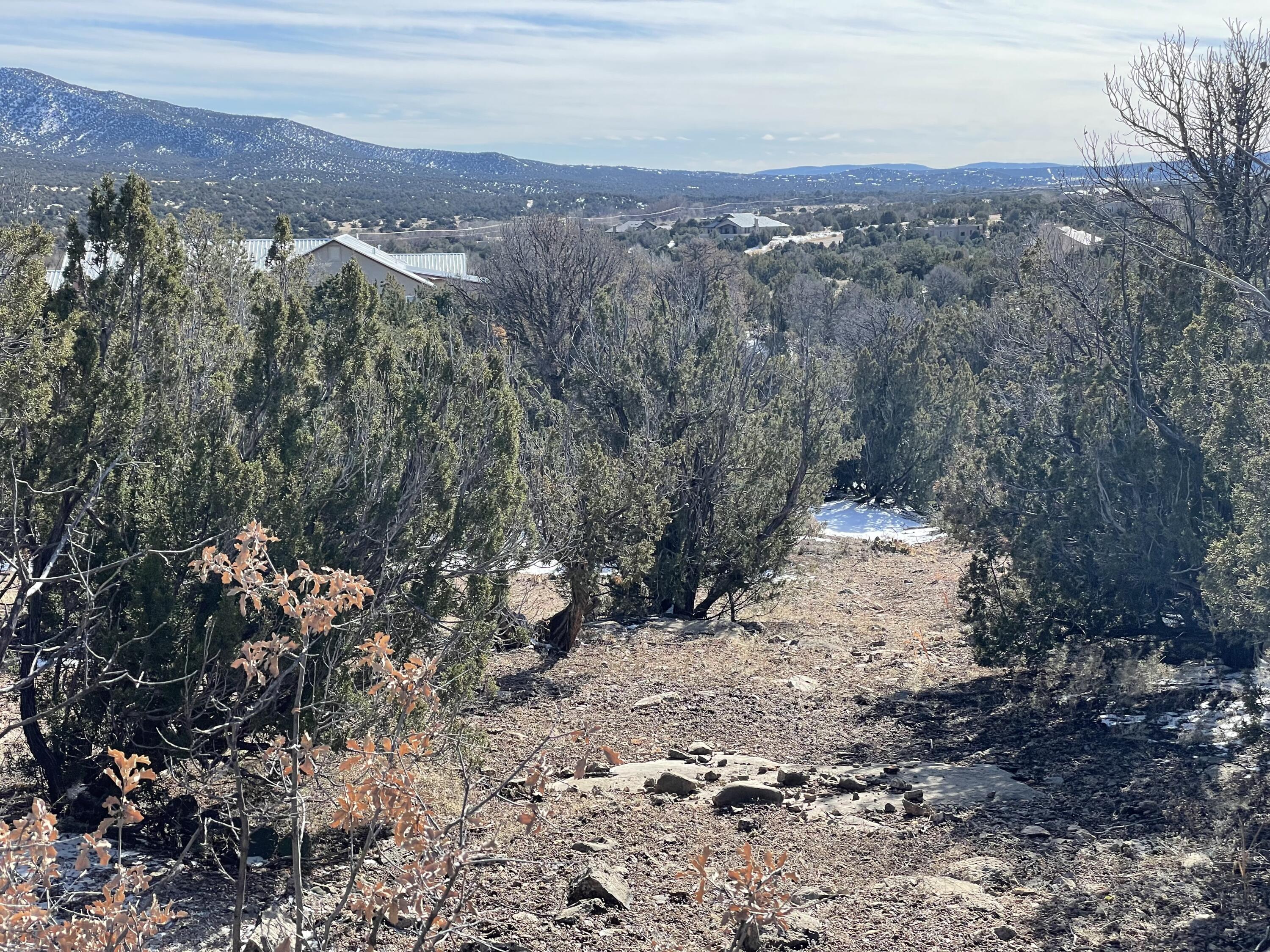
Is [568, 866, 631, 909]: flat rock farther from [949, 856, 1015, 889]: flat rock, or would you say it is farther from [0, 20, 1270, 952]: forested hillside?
[949, 856, 1015, 889]: flat rock

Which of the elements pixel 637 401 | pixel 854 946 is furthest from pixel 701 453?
pixel 854 946

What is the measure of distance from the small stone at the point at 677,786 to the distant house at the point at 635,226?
5810 cm

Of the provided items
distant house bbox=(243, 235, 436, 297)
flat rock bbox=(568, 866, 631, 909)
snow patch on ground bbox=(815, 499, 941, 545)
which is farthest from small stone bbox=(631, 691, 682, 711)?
distant house bbox=(243, 235, 436, 297)

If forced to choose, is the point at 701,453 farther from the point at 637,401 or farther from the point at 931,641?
the point at 931,641

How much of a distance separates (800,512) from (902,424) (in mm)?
11873

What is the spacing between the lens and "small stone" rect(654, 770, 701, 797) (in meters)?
7.00

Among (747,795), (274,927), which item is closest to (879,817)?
(747,795)

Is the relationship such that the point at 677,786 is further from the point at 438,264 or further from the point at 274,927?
the point at 438,264

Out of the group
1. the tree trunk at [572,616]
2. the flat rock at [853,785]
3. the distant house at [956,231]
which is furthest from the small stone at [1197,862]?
the distant house at [956,231]

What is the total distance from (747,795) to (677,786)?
0.45m

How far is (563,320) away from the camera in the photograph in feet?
85.9

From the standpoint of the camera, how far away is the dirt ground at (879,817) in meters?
5.08

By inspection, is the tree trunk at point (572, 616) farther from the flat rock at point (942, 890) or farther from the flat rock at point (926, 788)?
the flat rock at point (942, 890)

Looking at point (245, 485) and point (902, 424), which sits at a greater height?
point (245, 485)
